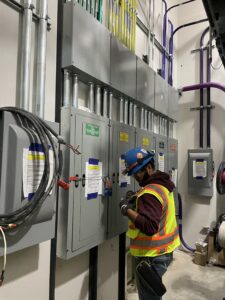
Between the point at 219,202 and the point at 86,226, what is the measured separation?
2613mm

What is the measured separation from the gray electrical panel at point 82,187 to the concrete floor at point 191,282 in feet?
4.16

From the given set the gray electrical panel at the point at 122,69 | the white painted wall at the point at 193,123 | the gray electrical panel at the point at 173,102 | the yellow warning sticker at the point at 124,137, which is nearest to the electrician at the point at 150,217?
the yellow warning sticker at the point at 124,137

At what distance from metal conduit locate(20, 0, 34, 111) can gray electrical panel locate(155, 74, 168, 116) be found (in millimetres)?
1904

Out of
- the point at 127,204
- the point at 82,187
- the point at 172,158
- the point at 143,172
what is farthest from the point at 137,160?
the point at 172,158

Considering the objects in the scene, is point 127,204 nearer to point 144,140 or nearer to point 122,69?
point 144,140

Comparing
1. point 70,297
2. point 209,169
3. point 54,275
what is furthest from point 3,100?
point 209,169

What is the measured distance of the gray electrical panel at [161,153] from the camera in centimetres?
292

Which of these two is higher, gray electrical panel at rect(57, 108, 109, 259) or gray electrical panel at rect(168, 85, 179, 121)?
gray electrical panel at rect(168, 85, 179, 121)

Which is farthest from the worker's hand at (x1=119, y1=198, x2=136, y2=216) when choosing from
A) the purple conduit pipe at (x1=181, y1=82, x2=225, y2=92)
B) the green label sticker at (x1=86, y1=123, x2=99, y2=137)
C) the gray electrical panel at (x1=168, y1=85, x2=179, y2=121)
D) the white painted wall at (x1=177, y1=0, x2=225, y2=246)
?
the purple conduit pipe at (x1=181, y1=82, x2=225, y2=92)

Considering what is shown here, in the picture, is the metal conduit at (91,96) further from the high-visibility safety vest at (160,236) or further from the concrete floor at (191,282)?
the concrete floor at (191,282)

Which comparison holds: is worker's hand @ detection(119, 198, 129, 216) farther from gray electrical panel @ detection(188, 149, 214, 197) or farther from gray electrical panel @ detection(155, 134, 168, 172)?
gray electrical panel @ detection(188, 149, 214, 197)

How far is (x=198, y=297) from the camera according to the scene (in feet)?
8.32

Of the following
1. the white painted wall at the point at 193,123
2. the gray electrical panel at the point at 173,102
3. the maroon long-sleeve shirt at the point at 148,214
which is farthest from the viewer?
the white painted wall at the point at 193,123

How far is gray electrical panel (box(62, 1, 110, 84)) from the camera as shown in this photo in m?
1.65
